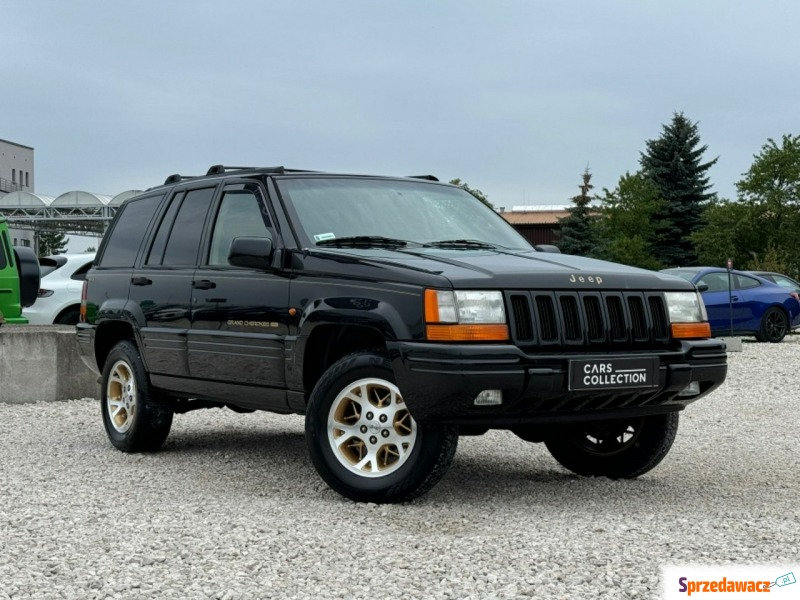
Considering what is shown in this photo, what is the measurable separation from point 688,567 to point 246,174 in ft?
13.0

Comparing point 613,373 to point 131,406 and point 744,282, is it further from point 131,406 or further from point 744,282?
point 744,282

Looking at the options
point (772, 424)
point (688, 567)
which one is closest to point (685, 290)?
point (688, 567)

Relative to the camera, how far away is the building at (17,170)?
94.2 metres

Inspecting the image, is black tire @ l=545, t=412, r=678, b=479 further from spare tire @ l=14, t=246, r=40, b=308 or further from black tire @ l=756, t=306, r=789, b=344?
black tire @ l=756, t=306, r=789, b=344

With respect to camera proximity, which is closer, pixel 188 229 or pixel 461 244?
pixel 461 244

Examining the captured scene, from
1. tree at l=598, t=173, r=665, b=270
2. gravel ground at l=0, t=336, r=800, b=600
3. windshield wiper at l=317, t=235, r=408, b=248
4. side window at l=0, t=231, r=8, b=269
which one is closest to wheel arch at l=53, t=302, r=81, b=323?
side window at l=0, t=231, r=8, b=269

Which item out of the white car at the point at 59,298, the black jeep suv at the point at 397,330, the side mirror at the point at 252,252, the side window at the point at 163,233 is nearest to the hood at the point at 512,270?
the black jeep suv at the point at 397,330

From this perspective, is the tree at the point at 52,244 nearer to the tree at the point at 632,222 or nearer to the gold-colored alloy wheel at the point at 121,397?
the tree at the point at 632,222

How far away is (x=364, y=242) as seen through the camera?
21.9ft

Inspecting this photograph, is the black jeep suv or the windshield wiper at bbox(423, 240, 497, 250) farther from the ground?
the windshield wiper at bbox(423, 240, 497, 250)

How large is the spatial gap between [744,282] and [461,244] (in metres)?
17.0

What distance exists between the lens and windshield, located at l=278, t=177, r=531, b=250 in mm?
6801

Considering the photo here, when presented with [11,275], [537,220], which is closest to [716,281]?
[11,275]

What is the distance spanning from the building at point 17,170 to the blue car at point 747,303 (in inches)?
2992
